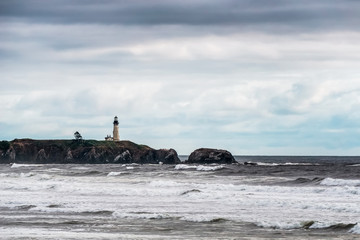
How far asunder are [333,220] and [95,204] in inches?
441

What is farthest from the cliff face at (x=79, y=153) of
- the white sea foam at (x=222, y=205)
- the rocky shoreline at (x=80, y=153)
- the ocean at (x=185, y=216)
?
the ocean at (x=185, y=216)

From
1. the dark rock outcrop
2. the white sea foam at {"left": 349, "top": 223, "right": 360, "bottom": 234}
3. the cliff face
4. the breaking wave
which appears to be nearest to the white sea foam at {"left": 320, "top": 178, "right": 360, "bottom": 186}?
the breaking wave

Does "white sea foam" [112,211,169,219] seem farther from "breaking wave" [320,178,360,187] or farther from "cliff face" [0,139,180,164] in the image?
"cliff face" [0,139,180,164]

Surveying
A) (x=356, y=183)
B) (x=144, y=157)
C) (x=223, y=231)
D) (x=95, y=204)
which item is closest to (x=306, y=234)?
(x=223, y=231)

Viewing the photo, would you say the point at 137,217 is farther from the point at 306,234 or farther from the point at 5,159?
the point at 5,159

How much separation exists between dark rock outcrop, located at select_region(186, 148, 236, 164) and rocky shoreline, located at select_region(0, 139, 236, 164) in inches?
483

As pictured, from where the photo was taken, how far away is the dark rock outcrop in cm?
12378

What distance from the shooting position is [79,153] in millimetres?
146500

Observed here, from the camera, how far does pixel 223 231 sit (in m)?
19.2

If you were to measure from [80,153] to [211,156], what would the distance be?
34293mm

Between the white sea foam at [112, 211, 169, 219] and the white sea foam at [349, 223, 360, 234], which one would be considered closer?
Result: the white sea foam at [349, 223, 360, 234]

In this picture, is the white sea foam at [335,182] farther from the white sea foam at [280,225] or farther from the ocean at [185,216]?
the white sea foam at [280,225]

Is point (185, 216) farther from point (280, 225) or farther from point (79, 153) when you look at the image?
point (79, 153)

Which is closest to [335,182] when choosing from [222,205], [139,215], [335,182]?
[335,182]
